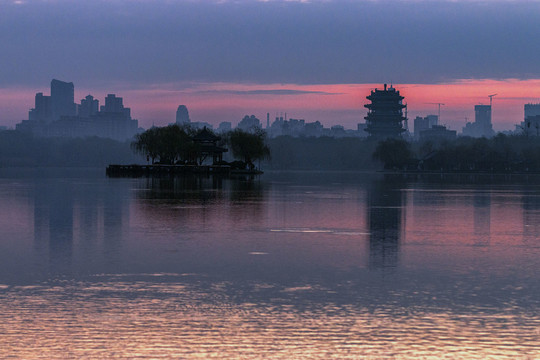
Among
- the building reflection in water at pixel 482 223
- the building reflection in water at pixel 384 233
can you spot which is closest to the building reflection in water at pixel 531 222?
the building reflection in water at pixel 482 223

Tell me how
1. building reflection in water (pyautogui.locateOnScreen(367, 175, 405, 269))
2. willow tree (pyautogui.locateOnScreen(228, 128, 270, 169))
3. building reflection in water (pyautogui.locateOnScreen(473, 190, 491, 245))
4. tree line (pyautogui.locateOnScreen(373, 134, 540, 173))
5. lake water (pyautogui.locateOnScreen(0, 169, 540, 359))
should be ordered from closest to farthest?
1. lake water (pyautogui.locateOnScreen(0, 169, 540, 359))
2. building reflection in water (pyautogui.locateOnScreen(367, 175, 405, 269))
3. building reflection in water (pyautogui.locateOnScreen(473, 190, 491, 245))
4. willow tree (pyautogui.locateOnScreen(228, 128, 270, 169))
5. tree line (pyautogui.locateOnScreen(373, 134, 540, 173))

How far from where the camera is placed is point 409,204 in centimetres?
4159

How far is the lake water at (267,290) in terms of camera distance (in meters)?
10.1

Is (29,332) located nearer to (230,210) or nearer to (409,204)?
(230,210)

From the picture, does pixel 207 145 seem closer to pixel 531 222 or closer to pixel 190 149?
pixel 190 149

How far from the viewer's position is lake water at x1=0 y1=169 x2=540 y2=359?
33.1 ft

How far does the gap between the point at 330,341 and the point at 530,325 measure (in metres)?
3.26

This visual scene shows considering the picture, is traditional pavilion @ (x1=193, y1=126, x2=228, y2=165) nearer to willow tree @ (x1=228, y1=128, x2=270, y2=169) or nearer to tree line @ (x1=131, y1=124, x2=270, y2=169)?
tree line @ (x1=131, y1=124, x2=270, y2=169)

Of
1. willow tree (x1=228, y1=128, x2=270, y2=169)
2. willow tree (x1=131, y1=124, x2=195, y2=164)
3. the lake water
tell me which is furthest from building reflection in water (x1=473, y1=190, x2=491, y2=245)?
willow tree (x1=131, y1=124, x2=195, y2=164)

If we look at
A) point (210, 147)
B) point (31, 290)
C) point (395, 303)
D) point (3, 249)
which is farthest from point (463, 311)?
point (210, 147)

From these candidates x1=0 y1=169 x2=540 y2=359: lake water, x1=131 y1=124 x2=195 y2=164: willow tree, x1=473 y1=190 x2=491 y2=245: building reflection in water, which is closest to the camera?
x1=0 y1=169 x2=540 y2=359: lake water

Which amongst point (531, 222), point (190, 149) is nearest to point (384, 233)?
point (531, 222)

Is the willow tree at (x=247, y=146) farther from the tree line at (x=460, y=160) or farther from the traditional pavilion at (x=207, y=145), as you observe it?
the tree line at (x=460, y=160)

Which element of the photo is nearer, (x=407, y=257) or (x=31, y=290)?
(x=31, y=290)
